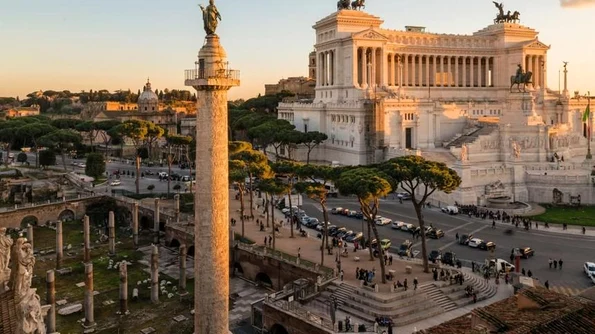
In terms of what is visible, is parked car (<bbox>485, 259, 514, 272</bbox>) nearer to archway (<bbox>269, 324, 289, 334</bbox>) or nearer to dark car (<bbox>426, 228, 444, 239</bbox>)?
dark car (<bbox>426, 228, 444, 239</bbox>)

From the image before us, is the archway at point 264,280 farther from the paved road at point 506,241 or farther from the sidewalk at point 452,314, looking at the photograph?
the sidewalk at point 452,314

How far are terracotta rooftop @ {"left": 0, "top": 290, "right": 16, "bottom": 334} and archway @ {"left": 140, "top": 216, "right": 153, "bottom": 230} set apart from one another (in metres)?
41.3

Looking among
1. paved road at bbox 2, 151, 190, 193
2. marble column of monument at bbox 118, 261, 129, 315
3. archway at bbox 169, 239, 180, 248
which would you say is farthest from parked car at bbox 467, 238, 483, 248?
paved road at bbox 2, 151, 190, 193

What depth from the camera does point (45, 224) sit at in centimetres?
5825

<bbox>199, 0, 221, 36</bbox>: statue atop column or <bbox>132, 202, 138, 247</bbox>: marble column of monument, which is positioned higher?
<bbox>199, 0, 221, 36</bbox>: statue atop column

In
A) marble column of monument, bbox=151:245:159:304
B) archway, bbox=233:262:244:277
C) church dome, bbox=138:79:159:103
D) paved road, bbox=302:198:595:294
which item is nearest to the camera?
paved road, bbox=302:198:595:294

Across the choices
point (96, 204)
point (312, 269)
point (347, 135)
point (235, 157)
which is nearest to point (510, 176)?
point (347, 135)

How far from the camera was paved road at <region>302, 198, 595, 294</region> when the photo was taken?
36.8 m

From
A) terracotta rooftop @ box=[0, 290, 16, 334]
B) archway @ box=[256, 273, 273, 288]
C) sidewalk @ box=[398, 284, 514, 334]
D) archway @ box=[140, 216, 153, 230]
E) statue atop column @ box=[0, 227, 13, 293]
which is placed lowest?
archway @ box=[256, 273, 273, 288]

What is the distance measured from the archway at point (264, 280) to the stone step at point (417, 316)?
484 inches

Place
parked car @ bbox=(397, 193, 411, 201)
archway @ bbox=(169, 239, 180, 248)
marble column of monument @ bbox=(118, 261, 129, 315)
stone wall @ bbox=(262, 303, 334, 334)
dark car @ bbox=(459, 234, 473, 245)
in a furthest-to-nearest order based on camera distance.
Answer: parked car @ bbox=(397, 193, 411, 201) → archway @ bbox=(169, 239, 180, 248) → dark car @ bbox=(459, 234, 473, 245) → marble column of monument @ bbox=(118, 261, 129, 315) → stone wall @ bbox=(262, 303, 334, 334)

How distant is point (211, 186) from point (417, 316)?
15.4 meters

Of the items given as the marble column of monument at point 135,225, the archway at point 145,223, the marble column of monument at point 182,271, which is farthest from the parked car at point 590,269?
the archway at point 145,223

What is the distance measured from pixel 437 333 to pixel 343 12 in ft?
239
